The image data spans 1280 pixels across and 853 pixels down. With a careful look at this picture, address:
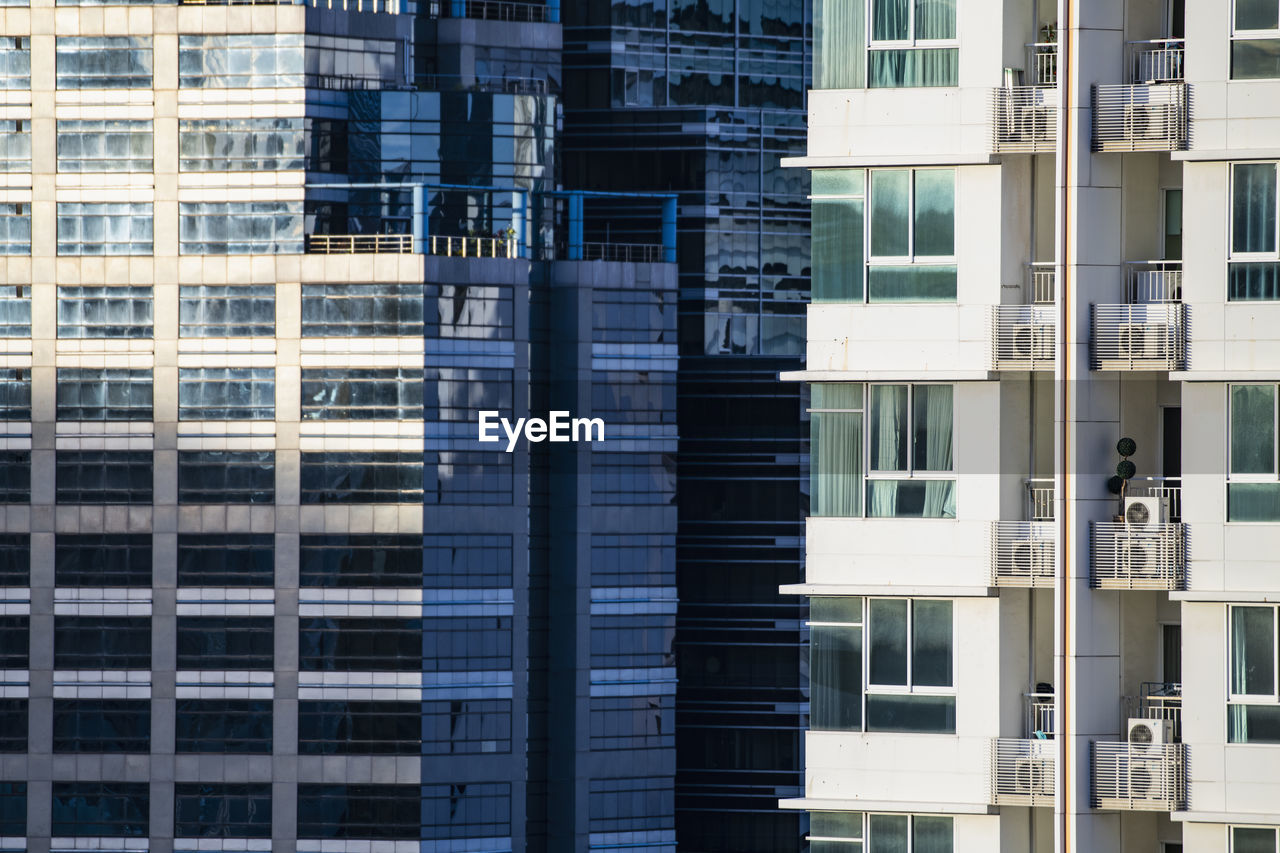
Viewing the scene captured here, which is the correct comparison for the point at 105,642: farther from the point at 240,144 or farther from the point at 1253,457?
the point at 1253,457

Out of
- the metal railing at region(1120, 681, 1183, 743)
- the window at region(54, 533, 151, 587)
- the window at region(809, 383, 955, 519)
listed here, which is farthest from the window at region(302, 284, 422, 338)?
the metal railing at region(1120, 681, 1183, 743)

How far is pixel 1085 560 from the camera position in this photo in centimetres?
4712

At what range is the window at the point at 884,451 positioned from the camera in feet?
162

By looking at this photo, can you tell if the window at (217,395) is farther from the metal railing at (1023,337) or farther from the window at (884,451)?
the metal railing at (1023,337)

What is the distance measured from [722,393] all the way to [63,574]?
39852 millimetres

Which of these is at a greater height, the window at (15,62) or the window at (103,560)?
the window at (15,62)

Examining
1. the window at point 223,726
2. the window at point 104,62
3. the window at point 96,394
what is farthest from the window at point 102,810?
the window at point 104,62

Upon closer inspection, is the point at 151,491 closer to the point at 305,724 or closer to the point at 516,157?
the point at 305,724

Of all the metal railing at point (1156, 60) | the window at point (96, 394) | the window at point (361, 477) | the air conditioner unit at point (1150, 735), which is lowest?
the air conditioner unit at point (1150, 735)

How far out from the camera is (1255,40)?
47062 mm

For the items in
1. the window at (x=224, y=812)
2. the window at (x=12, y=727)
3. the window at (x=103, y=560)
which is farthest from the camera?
the window at (x=12, y=727)

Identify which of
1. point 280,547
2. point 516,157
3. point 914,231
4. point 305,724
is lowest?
point 305,724

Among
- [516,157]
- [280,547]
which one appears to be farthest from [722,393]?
[280,547]

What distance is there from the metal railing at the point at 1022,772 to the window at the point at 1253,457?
5.51 m
